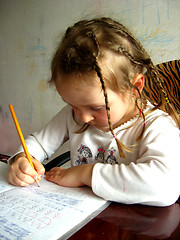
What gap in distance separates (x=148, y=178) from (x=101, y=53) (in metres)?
0.28

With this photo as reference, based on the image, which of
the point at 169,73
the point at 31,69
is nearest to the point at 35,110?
the point at 31,69

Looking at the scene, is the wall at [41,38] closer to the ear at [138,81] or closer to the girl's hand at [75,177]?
the ear at [138,81]

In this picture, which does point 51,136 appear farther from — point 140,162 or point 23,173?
point 140,162

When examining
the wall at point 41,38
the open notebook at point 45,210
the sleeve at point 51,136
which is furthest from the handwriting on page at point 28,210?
the wall at point 41,38

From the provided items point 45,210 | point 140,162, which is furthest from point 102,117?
point 45,210

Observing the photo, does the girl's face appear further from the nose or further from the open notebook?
the open notebook

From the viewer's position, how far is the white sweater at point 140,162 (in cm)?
38

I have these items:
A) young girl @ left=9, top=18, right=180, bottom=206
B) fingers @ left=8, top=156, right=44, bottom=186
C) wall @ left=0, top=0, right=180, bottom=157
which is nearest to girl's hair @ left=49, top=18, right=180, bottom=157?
young girl @ left=9, top=18, right=180, bottom=206

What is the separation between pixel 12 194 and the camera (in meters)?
0.44

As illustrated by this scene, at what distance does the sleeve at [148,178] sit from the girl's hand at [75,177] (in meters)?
0.02

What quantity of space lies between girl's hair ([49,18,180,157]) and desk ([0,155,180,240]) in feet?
0.53

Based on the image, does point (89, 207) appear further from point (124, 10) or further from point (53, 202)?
point (124, 10)

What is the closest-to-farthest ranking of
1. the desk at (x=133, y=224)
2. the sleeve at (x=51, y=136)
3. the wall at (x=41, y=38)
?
the desk at (x=133, y=224), the sleeve at (x=51, y=136), the wall at (x=41, y=38)

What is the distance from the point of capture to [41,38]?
1703mm
